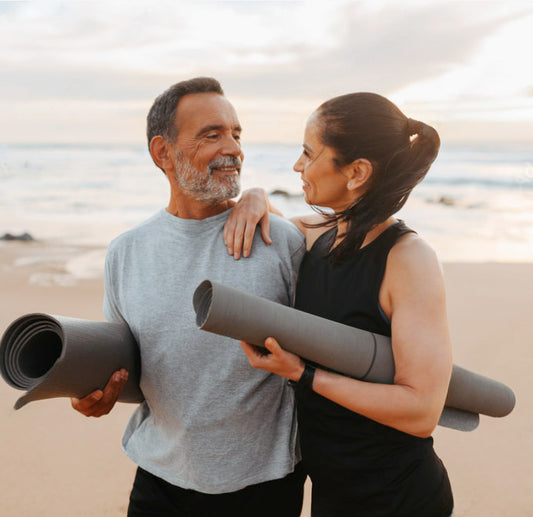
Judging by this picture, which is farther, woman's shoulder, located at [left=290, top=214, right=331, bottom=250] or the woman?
woman's shoulder, located at [left=290, top=214, right=331, bottom=250]

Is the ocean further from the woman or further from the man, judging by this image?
the woman

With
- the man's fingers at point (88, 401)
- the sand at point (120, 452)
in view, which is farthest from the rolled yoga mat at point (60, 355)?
the sand at point (120, 452)

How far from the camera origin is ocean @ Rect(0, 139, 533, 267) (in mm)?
10680

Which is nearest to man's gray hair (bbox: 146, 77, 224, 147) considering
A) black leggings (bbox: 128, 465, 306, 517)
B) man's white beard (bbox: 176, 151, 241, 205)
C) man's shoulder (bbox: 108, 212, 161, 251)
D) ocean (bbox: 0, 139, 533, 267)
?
man's white beard (bbox: 176, 151, 241, 205)

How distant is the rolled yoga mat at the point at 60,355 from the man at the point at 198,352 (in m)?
0.08

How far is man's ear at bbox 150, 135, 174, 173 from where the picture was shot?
2.09m

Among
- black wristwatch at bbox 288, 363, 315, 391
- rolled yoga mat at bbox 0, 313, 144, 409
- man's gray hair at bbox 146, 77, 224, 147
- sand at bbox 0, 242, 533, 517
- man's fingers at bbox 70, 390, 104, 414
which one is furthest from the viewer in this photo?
sand at bbox 0, 242, 533, 517

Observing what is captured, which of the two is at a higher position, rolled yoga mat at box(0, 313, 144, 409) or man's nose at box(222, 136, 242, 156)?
man's nose at box(222, 136, 242, 156)

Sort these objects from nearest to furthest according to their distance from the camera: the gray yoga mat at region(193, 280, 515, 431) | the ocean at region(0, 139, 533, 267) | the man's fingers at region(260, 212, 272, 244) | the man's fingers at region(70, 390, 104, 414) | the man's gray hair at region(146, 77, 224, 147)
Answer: the gray yoga mat at region(193, 280, 515, 431) → the man's fingers at region(70, 390, 104, 414) → the man's fingers at region(260, 212, 272, 244) → the man's gray hair at region(146, 77, 224, 147) → the ocean at region(0, 139, 533, 267)

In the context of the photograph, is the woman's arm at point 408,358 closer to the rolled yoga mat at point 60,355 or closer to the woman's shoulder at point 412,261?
the woman's shoulder at point 412,261

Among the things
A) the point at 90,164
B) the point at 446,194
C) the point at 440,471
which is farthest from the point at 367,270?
the point at 90,164

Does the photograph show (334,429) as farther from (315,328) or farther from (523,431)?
(523,431)

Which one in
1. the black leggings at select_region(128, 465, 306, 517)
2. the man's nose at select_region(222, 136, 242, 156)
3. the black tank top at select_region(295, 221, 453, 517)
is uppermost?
the man's nose at select_region(222, 136, 242, 156)

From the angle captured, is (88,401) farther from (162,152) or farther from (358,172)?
(358,172)
